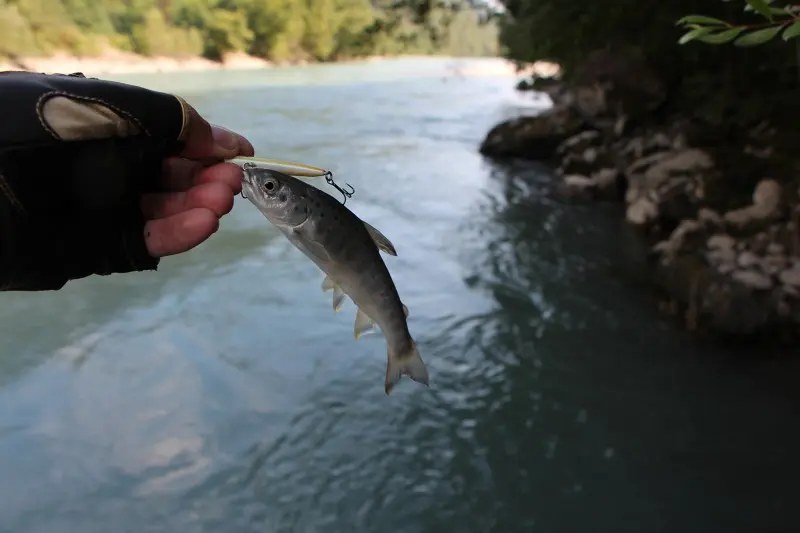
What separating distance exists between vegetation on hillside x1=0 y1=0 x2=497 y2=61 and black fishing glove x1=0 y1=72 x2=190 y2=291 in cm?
3440

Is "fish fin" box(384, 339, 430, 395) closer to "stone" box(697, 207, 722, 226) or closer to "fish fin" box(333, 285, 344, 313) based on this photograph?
"fish fin" box(333, 285, 344, 313)

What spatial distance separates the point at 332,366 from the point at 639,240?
15.4ft

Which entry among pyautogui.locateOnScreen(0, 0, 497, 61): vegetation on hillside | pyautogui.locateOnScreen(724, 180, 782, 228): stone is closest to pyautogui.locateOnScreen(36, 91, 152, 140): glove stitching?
pyautogui.locateOnScreen(724, 180, 782, 228): stone

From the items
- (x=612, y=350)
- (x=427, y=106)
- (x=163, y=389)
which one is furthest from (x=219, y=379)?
(x=427, y=106)

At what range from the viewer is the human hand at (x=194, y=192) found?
1.79m

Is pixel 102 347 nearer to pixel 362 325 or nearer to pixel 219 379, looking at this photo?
pixel 219 379

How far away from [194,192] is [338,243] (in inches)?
19.5

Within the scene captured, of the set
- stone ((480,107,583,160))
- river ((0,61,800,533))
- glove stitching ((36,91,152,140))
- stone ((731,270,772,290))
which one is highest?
glove stitching ((36,91,152,140))

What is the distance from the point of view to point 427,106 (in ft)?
80.5

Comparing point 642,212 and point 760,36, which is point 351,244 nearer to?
point 760,36

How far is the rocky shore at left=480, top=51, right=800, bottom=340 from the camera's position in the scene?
5.59 metres

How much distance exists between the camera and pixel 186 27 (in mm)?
46125

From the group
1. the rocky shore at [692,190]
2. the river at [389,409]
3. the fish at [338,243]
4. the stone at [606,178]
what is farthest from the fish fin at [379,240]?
the stone at [606,178]

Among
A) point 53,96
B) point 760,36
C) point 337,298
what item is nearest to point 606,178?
point 760,36
